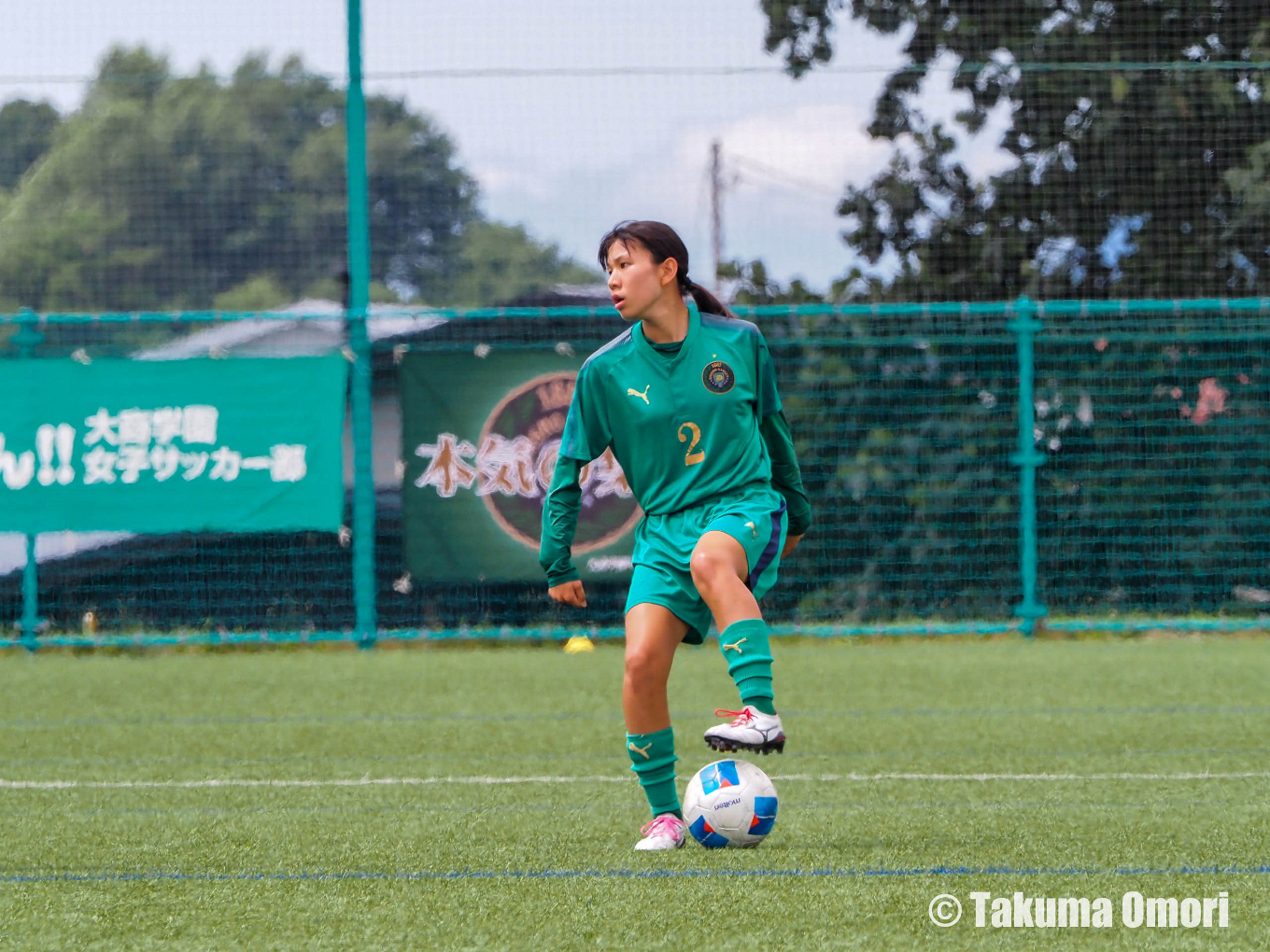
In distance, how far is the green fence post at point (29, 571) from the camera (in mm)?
10125

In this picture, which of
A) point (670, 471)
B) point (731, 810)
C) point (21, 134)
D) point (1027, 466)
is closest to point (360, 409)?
point (1027, 466)

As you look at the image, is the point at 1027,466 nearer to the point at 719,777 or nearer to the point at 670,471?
the point at 670,471

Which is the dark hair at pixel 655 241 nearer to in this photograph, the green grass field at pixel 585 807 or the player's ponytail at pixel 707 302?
the player's ponytail at pixel 707 302

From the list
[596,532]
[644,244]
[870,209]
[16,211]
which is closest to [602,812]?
[644,244]

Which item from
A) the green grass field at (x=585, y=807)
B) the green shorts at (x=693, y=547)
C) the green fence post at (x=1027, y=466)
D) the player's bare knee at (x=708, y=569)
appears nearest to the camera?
the green grass field at (x=585, y=807)

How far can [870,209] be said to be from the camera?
12633 mm

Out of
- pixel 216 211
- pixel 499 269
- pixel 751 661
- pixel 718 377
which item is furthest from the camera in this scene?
pixel 216 211

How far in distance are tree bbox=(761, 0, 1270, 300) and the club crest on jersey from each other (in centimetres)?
801

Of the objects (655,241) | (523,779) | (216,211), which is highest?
(216,211)

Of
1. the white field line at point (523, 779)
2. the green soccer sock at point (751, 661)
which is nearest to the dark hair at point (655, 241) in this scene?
the green soccer sock at point (751, 661)

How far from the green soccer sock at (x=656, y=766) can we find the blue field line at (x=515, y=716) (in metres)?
2.86

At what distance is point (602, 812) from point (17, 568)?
6403mm

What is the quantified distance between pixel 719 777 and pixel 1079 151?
9491 millimetres

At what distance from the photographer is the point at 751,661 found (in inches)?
155
